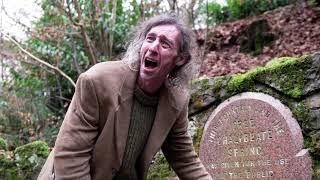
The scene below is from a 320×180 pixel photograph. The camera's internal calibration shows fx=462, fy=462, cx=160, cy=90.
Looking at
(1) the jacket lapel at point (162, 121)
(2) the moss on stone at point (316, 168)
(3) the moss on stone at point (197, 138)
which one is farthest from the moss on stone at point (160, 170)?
(1) the jacket lapel at point (162, 121)

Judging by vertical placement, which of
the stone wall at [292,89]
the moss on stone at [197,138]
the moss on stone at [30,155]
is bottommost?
the moss on stone at [30,155]

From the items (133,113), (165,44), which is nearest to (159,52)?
(165,44)

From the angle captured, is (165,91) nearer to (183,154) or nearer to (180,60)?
(180,60)

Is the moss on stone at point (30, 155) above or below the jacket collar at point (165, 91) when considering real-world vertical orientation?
below

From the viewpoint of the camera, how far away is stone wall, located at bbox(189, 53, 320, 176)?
12.0ft

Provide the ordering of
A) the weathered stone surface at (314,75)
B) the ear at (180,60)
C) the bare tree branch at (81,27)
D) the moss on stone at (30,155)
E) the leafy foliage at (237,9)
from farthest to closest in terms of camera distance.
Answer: the leafy foliage at (237,9), the bare tree branch at (81,27), the moss on stone at (30,155), the weathered stone surface at (314,75), the ear at (180,60)

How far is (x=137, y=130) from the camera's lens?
205 cm

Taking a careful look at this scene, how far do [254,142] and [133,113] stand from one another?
2.07 metres

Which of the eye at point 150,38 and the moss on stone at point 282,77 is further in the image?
the moss on stone at point 282,77

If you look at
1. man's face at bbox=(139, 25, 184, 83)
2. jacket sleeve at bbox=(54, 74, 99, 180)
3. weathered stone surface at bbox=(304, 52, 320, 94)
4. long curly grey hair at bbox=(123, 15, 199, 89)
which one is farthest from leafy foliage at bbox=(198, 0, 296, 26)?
jacket sleeve at bbox=(54, 74, 99, 180)

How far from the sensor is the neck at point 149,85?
2.03 metres

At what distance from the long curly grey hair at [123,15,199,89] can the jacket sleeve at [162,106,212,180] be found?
193 mm

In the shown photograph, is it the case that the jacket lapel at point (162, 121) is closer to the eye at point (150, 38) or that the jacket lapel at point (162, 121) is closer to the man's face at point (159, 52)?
the man's face at point (159, 52)

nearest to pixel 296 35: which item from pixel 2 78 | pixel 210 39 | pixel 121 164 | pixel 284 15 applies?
pixel 284 15
